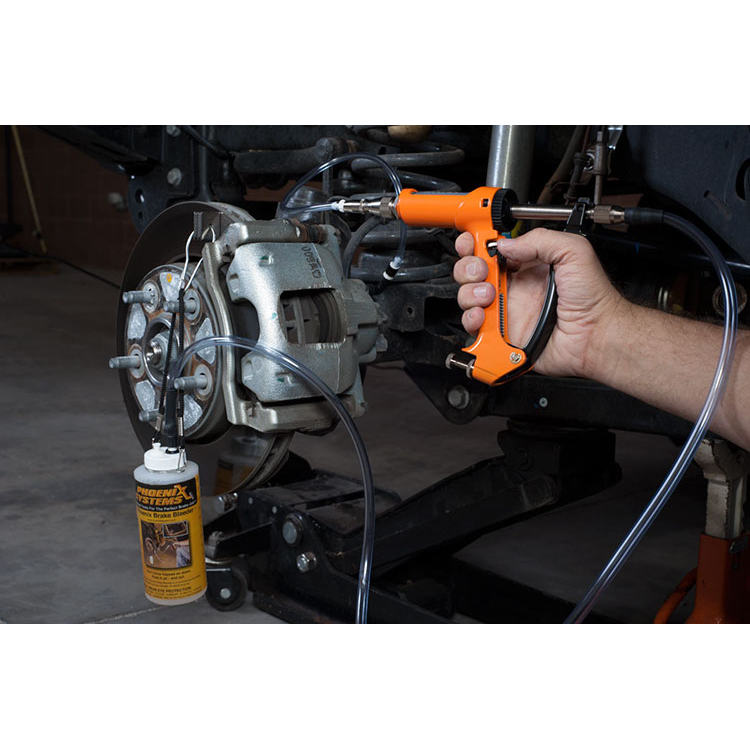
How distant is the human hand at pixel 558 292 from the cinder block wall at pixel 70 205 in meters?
6.39

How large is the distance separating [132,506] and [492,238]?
1436 mm

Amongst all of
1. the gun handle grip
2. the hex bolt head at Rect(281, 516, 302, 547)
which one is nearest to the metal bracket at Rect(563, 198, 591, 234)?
the gun handle grip

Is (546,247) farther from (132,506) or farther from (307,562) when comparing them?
(132,506)

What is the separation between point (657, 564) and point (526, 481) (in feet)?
2.30

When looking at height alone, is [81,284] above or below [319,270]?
below

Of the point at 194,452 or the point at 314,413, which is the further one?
the point at 194,452

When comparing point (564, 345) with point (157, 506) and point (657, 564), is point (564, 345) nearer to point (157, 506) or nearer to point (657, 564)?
point (157, 506)

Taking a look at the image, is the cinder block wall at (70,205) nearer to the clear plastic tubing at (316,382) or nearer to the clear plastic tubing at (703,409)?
the clear plastic tubing at (316,382)

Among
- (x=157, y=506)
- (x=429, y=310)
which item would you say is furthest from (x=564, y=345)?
(x=157, y=506)

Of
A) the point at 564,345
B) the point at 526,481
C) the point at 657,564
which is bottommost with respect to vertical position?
the point at 657,564

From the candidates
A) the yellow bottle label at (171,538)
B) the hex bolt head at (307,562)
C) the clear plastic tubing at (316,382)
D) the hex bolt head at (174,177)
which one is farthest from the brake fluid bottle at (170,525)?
the hex bolt head at (174,177)

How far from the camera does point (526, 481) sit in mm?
1670

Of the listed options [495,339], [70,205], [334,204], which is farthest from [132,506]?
[70,205]
